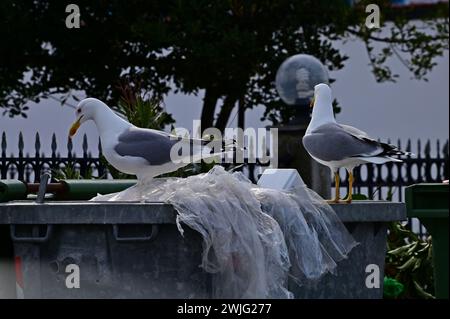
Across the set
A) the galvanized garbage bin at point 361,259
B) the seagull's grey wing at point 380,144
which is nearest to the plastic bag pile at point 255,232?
the galvanized garbage bin at point 361,259

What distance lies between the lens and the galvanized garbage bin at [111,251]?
572 cm

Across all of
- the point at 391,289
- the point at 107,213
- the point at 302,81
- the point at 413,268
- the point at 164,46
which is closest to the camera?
the point at 107,213

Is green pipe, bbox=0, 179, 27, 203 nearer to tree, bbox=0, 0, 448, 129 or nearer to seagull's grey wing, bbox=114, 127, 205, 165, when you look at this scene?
seagull's grey wing, bbox=114, 127, 205, 165

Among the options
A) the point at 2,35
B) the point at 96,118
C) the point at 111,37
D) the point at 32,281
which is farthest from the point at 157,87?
the point at 32,281

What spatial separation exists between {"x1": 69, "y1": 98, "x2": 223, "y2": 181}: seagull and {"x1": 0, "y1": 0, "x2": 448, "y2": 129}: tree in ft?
22.7

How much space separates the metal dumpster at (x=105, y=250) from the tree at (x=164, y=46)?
772 centimetres

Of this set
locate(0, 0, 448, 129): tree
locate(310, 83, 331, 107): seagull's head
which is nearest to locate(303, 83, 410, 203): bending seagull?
locate(310, 83, 331, 107): seagull's head

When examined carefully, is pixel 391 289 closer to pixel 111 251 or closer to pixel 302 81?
pixel 302 81

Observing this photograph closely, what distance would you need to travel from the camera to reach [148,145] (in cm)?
640

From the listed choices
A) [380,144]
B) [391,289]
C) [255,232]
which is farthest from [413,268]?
[255,232]

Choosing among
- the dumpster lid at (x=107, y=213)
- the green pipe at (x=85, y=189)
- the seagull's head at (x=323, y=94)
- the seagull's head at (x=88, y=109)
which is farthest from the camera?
the seagull's head at (x=323, y=94)

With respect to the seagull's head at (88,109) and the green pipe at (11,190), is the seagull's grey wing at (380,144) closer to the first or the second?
the seagull's head at (88,109)

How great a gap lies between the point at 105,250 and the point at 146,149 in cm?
81

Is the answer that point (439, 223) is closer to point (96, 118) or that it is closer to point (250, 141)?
Answer: point (96, 118)
